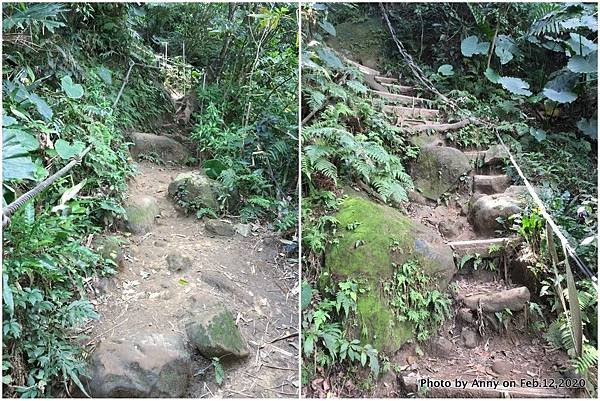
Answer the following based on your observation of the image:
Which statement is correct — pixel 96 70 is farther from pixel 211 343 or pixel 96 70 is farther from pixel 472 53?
pixel 472 53

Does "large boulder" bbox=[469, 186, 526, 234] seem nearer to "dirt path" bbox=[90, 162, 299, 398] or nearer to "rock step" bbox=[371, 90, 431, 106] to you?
"rock step" bbox=[371, 90, 431, 106]

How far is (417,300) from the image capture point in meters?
1.93

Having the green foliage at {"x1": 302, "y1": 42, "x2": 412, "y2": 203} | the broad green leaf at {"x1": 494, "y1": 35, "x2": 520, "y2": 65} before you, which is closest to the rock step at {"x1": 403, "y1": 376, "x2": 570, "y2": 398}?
the green foliage at {"x1": 302, "y1": 42, "x2": 412, "y2": 203}

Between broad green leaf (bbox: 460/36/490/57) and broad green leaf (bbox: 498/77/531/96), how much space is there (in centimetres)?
31

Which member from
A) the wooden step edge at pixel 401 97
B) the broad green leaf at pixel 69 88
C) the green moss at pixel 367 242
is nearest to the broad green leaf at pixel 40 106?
the broad green leaf at pixel 69 88

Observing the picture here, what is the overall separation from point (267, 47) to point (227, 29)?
0.65 m

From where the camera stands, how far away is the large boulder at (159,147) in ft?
12.7

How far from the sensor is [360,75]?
2.54m

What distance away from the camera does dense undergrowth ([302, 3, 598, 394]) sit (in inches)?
69.5

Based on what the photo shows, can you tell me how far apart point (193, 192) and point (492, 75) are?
2589 millimetres

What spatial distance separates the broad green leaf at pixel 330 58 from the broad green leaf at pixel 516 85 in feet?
4.97

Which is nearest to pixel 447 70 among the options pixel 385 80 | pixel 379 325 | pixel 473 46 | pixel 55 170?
pixel 473 46

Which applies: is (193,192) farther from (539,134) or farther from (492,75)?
(539,134)

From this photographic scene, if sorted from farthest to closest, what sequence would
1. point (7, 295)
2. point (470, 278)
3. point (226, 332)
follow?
point (470, 278) → point (226, 332) → point (7, 295)
